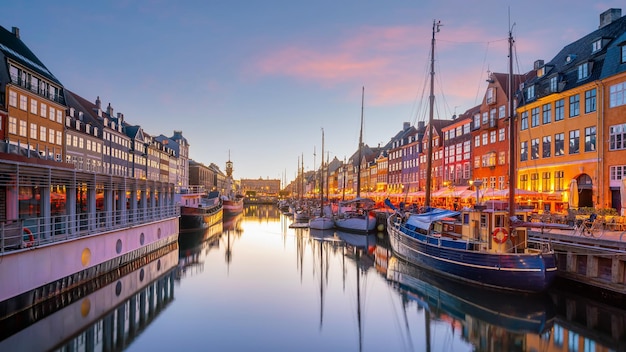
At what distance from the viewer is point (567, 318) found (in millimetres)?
18141

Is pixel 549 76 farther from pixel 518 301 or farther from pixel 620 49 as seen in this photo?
pixel 518 301

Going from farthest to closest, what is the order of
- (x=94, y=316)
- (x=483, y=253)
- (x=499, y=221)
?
(x=499, y=221) → (x=483, y=253) → (x=94, y=316)

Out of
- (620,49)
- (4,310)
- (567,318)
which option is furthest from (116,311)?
(620,49)

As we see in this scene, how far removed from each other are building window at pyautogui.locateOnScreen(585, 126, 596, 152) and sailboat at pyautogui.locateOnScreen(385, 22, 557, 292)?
13506 mm

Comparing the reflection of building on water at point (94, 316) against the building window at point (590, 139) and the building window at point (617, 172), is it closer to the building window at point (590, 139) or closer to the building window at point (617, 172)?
the building window at point (617, 172)

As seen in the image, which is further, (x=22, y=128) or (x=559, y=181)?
(x=22, y=128)

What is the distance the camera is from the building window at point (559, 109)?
3922cm

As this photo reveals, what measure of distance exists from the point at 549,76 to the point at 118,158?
62363 mm

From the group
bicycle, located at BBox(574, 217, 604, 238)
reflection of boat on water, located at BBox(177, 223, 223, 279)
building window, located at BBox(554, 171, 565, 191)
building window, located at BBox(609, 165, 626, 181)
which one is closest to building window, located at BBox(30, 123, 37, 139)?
reflection of boat on water, located at BBox(177, 223, 223, 279)

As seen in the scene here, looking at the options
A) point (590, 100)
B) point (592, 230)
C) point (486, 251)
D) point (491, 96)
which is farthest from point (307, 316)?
point (491, 96)

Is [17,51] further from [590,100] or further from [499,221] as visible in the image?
[590,100]

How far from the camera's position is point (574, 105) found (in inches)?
1478

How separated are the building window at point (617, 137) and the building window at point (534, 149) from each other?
9.79m

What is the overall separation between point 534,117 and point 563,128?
16.2 feet
